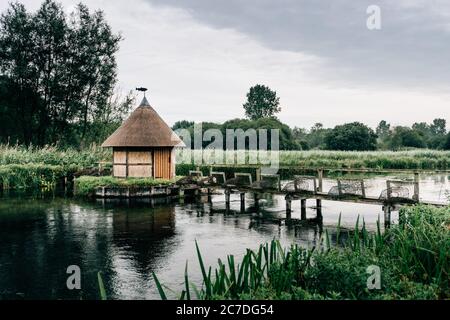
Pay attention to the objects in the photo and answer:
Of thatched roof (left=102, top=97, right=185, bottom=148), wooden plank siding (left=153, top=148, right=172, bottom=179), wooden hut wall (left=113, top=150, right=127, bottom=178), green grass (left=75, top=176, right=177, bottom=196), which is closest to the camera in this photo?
green grass (left=75, top=176, right=177, bottom=196)

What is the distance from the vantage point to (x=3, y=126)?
136ft

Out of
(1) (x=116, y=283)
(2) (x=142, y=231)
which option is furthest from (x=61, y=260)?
(2) (x=142, y=231)

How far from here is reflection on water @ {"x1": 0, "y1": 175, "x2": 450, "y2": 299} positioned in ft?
28.8

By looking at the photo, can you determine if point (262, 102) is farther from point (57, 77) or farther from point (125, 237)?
point (125, 237)

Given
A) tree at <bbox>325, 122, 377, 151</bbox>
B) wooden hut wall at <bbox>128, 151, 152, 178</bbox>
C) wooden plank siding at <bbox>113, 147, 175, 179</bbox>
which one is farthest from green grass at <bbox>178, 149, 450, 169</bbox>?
tree at <bbox>325, 122, 377, 151</bbox>

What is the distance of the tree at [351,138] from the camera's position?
70.0 meters

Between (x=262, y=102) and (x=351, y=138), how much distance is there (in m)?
36.6

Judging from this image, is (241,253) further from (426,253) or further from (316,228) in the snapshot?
(426,253)

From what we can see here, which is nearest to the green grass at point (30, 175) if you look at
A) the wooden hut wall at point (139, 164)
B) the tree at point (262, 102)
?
the wooden hut wall at point (139, 164)

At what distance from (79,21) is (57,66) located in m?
4.68

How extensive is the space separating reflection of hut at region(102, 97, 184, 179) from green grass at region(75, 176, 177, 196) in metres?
1.11

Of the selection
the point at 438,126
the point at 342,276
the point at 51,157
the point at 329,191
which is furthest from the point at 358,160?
the point at 438,126

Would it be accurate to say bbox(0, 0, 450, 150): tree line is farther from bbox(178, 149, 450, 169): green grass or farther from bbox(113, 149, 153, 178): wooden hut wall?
bbox(113, 149, 153, 178): wooden hut wall

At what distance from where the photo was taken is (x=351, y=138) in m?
70.4
